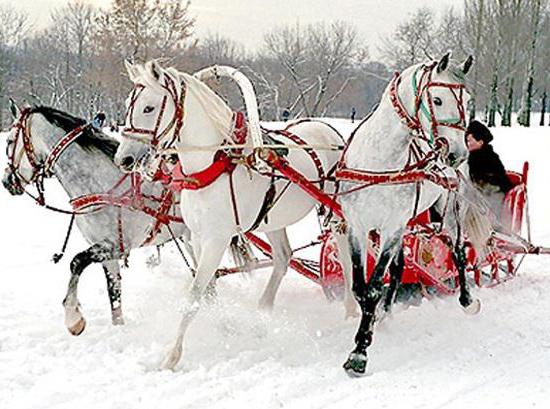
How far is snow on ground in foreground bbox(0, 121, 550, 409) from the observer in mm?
4500

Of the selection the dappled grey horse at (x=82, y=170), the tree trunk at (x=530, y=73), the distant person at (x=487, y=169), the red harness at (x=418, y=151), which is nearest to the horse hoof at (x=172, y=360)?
the dappled grey horse at (x=82, y=170)

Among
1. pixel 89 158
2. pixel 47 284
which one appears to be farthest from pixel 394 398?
pixel 47 284

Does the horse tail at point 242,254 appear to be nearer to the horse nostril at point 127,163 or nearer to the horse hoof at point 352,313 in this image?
the horse hoof at point 352,313

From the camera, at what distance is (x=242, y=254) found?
670 centimetres

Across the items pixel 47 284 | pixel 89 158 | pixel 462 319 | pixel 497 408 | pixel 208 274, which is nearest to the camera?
pixel 497 408

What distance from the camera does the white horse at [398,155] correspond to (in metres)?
4.68

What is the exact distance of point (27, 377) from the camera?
15.9ft

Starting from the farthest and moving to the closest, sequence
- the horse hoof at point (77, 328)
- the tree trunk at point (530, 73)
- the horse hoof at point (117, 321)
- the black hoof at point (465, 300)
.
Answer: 1. the tree trunk at point (530, 73)
2. the black hoof at point (465, 300)
3. the horse hoof at point (117, 321)
4. the horse hoof at point (77, 328)

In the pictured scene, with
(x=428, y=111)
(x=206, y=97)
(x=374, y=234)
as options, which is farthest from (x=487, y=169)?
(x=206, y=97)

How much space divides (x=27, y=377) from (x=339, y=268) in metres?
3.13

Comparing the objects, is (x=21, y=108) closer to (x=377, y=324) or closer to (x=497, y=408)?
(x=377, y=324)

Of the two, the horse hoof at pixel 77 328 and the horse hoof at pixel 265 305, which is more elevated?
the horse hoof at pixel 77 328

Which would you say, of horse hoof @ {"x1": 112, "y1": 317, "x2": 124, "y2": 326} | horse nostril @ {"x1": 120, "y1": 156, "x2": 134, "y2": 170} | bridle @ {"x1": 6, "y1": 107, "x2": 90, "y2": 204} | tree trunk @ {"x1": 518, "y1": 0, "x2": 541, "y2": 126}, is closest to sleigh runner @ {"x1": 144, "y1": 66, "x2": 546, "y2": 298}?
horse nostril @ {"x1": 120, "y1": 156, "x2": 134, "y2": 170}

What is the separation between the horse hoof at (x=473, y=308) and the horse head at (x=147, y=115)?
3.15 meters
